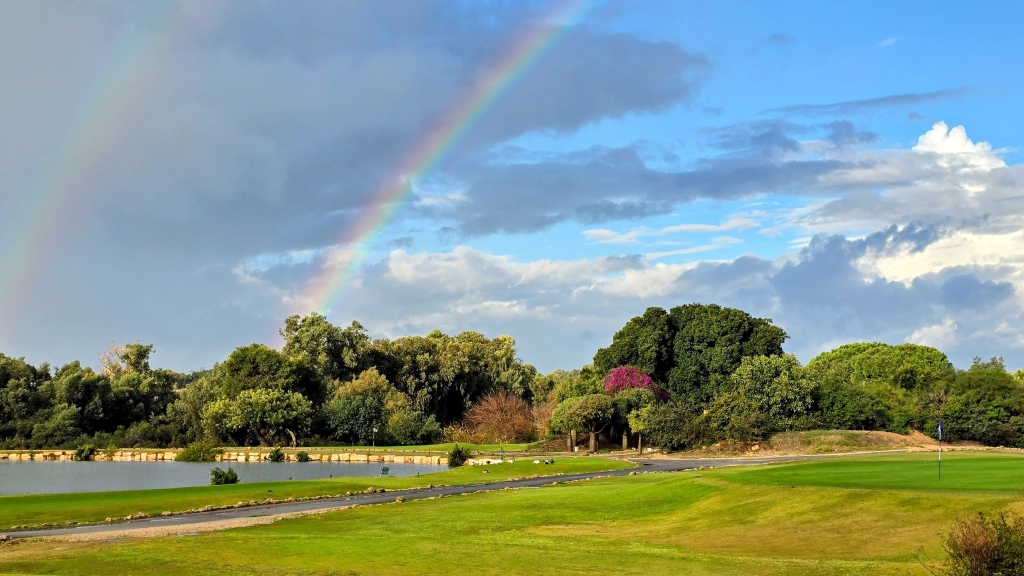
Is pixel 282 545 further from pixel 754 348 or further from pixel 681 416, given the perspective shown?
pixel 754 348

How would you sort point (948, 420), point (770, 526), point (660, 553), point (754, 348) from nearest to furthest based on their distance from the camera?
1. point (660, 553)
2. point (770, 526)
3. point (948, 420)
4. point (754, 348)

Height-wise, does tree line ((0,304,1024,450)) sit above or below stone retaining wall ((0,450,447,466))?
above

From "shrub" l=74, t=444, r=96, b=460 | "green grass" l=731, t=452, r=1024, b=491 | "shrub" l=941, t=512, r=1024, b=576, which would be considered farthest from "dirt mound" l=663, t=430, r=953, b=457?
"shrub" l=74, t=444, r=96, b=460

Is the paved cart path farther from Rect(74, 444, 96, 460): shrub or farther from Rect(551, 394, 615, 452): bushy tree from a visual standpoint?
Rect(74, 444, 96, 460): shrub

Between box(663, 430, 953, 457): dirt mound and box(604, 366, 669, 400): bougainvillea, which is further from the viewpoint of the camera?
box(604, 366, 669, 400): bougainvillea

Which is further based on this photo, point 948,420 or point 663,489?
point 948,420

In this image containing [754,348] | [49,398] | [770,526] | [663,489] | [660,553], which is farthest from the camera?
[49,398]

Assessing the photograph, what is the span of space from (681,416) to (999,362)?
66530mm

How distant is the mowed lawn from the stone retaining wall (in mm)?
41501

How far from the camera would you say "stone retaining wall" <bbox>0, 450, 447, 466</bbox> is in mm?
74250

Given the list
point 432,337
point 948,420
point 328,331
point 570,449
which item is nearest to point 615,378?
point 570,449

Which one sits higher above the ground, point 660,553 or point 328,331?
point 328,331

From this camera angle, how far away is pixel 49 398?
327 feet

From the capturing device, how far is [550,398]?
10488cm
